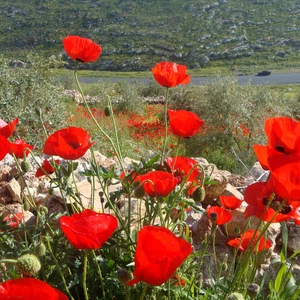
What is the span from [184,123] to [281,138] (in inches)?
19.1

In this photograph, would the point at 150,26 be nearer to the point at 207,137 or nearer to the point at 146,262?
the point at 207,137

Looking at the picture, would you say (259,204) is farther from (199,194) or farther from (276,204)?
(199,194)

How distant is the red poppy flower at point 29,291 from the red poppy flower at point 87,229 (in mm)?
193

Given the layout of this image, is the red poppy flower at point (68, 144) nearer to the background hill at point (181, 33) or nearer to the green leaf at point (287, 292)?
the green leaf at point (287, 292)

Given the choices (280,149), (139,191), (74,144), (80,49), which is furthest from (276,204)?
(80,49)

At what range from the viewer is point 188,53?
55969mm

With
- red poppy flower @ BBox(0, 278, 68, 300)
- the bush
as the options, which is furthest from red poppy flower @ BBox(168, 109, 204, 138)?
the bush

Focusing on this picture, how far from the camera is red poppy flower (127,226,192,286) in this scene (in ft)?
3.25

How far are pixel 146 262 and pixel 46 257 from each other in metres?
0.68

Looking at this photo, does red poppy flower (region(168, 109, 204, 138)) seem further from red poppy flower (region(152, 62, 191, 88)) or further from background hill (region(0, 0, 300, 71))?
background hill (region(0, 0, 300, 71))

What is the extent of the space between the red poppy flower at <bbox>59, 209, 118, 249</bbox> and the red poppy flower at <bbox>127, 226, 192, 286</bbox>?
0.14m

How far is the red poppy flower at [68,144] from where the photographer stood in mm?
1455

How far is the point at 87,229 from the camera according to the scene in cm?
111

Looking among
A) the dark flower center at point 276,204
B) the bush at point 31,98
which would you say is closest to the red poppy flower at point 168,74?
the dark flower center at point 276,204
